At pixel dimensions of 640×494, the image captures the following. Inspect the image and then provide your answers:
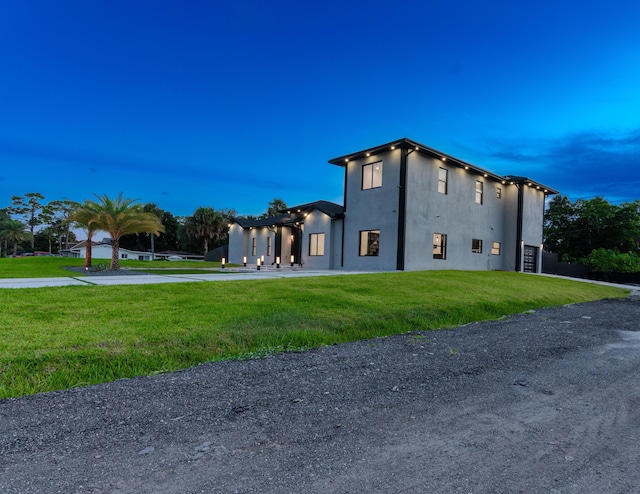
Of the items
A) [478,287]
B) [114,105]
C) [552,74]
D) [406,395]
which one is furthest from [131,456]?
[114,105]

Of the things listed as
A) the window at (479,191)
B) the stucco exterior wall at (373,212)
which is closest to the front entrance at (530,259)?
the window at (479,191)

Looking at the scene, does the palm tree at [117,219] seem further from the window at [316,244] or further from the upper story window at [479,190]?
the upper story window at [479,190]

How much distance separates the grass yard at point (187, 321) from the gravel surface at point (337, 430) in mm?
494

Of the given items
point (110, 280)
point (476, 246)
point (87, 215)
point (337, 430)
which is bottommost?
point (337, 430)

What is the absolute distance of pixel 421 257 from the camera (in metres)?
17.2

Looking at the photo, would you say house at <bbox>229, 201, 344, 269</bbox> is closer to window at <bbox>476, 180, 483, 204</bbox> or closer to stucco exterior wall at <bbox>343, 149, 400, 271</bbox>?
stucco exterior wall at <bbox>343, 149, 400, 271</bbox>

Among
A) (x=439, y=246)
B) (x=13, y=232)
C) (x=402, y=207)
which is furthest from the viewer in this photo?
(x=13, y=232)

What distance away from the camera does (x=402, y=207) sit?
16406 mm

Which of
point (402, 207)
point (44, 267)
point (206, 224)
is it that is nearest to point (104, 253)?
point (206, 224)

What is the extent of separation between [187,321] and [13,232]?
6892 cm

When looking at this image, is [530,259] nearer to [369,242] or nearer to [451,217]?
[451,217]

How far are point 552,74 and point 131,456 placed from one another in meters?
27.3

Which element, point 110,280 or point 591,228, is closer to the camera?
point 110,280

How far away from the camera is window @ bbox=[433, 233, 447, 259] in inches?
707
